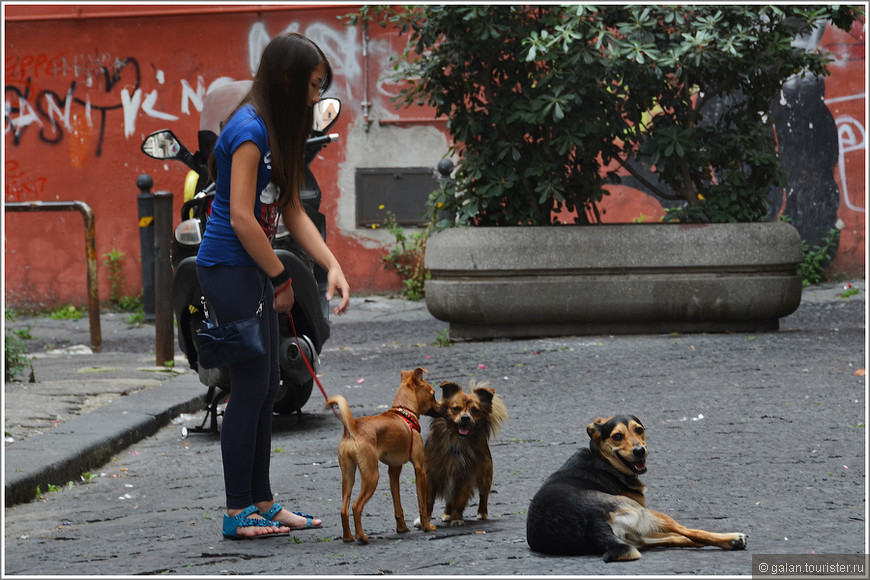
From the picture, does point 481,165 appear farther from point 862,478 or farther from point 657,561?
point 657,561

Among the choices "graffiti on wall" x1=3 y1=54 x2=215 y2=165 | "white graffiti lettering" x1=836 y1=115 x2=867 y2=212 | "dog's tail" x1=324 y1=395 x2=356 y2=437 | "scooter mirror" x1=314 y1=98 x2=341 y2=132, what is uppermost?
"graffiti on wall" x1=3 y1=54 x2=215 y2=165

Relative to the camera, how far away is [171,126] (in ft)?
42.2

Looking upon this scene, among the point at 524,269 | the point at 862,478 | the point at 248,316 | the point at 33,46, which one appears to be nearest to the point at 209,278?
the point at 248,316

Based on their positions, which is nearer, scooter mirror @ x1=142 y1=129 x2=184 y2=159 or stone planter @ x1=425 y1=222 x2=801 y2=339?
scooter mirror @ x1=142 y1=129 x2=184 y2=159

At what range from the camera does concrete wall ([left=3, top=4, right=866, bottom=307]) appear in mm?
12336

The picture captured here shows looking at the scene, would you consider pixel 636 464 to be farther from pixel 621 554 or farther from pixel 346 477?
pixel 346 477

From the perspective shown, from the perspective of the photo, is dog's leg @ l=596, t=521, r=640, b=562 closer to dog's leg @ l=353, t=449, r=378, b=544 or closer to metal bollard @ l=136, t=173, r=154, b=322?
dog's leg @ l=353, t=449, r=378, b=544

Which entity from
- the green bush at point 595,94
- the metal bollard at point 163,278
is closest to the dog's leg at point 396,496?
the metal bollard at point 163,278

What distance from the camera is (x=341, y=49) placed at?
12.6 meters

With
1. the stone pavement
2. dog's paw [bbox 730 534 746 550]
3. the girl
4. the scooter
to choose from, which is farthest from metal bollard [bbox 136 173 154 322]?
dog's paw [bbox 730 534 746 550]

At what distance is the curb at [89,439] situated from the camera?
4777 mm

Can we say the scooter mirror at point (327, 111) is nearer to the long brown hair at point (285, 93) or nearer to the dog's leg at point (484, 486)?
the long brown hair at point (285, 93)

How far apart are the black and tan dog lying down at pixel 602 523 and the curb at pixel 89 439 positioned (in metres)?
2.55

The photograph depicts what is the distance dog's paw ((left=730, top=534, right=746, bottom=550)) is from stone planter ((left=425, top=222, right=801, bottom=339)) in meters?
5.47
